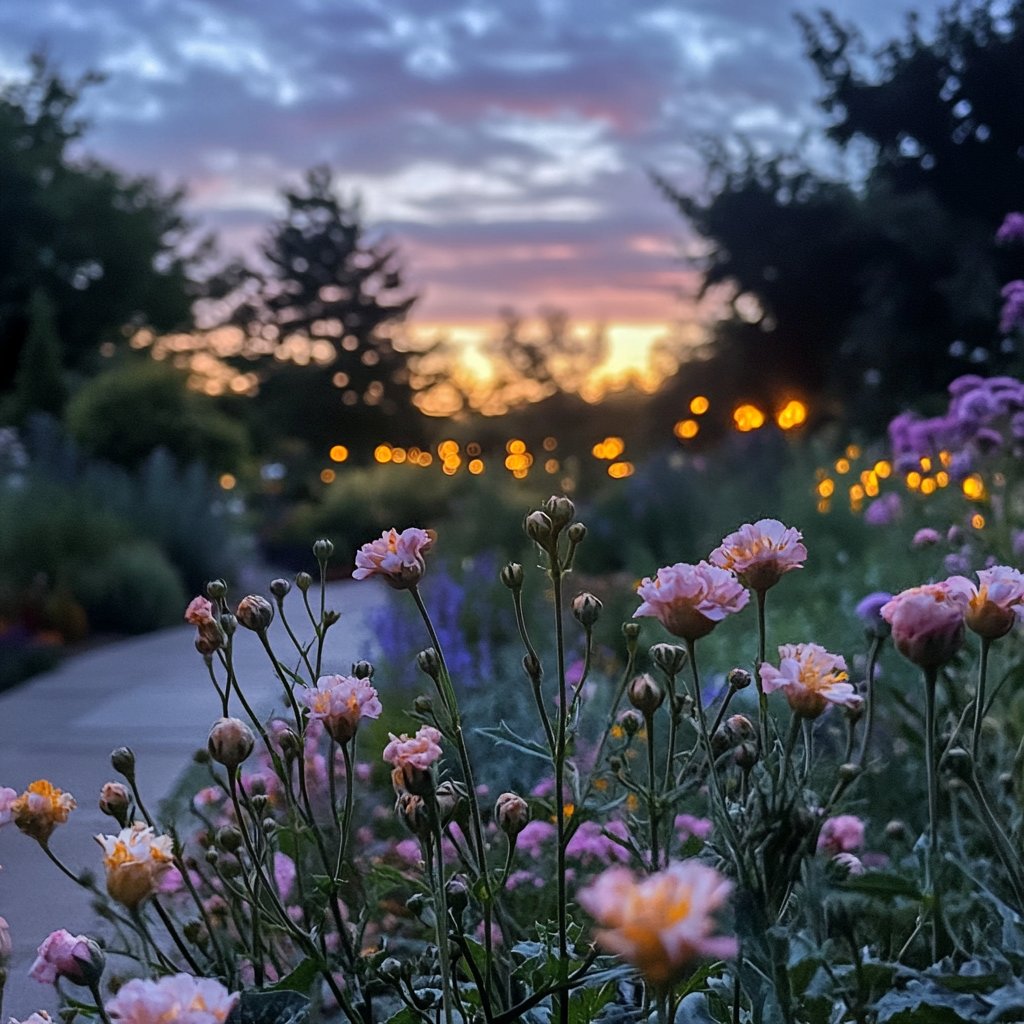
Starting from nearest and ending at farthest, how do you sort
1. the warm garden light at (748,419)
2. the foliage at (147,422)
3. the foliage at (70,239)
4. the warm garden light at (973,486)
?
1. the warm garden light at (973,486)
2. the warm garden light at (748,419)
3. the foliage at (147,422)
4. the foliage at (70,239)

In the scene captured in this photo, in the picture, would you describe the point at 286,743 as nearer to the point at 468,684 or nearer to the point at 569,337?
Answer: the point at 468,684

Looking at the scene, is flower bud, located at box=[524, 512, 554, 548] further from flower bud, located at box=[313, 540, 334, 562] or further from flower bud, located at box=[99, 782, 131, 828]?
flower bud, located at box=[99, 782, 131, 828]

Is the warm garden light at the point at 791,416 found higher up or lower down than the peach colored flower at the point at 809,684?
higher up

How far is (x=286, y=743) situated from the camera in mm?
700

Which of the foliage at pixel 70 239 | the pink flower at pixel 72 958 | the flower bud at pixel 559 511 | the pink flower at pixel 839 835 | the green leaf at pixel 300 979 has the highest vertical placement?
the foliage at pixel 70 239

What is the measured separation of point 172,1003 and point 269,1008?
203mm

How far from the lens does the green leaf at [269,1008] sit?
59 cm

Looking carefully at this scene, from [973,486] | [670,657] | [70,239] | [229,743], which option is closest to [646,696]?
[670,657]

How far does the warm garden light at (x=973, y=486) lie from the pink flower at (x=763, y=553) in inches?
73.4

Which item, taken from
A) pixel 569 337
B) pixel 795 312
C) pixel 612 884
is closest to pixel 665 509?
pixel 795 312

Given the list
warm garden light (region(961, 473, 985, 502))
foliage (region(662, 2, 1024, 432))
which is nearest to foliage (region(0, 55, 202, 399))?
foliage (region(662, 2, 1024, 432))

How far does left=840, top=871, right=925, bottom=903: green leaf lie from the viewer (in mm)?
518

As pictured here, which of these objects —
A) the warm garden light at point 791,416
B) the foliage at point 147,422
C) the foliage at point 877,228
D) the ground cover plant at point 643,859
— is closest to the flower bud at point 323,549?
the ground cover plant at point 643,859

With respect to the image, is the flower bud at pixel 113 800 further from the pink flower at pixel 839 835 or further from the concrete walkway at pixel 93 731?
the pink flower at pixel 839 835
